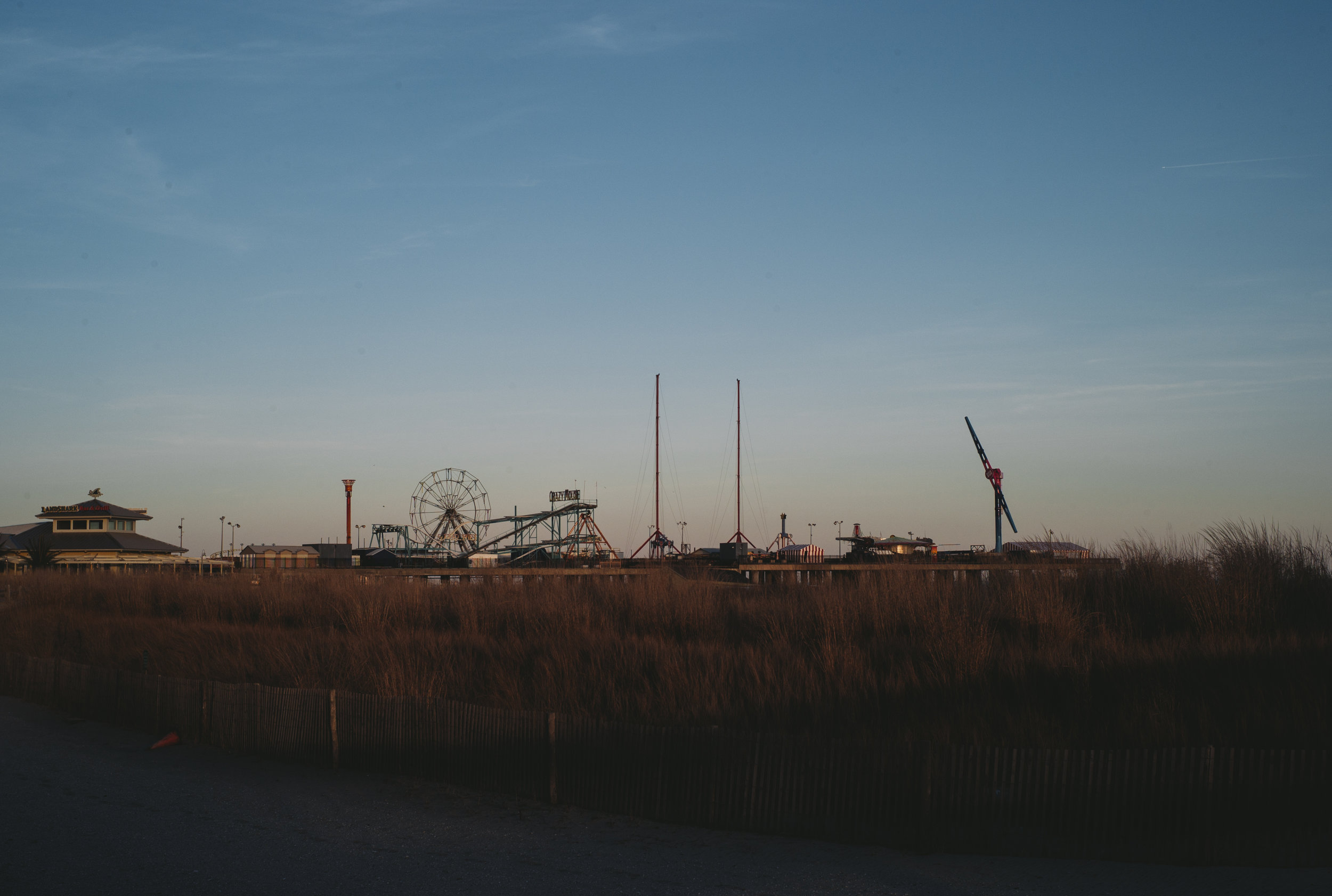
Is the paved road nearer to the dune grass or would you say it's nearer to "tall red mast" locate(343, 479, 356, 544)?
the dune grass

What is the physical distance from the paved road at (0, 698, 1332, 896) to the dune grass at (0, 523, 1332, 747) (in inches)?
106

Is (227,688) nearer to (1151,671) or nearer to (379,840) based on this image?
(379,840)

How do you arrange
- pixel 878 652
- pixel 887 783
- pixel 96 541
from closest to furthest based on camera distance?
1. pixel 887 783
2. pixel 878 652
3. pixel 96 541

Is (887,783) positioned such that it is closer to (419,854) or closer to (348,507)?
(419,854)

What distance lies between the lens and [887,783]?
10.8 m

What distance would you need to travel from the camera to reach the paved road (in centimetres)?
927

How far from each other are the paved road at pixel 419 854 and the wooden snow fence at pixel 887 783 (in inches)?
9.3

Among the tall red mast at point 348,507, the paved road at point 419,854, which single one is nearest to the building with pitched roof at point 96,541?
the tall red mast at point 348,507

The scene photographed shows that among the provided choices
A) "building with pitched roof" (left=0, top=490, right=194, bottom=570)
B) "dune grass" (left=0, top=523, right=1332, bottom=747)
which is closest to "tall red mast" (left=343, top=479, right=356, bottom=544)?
"building with pitched roof" (left=0, top=490, right=194, bottom=570)

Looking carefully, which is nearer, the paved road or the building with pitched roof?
the paved road

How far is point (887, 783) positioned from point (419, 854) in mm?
5072

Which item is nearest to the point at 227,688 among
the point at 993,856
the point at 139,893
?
the point at 139,893

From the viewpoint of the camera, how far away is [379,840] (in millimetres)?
11023

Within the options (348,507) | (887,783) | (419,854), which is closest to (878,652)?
(887,783)
